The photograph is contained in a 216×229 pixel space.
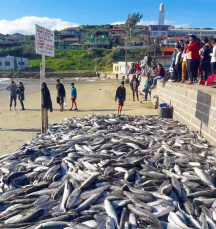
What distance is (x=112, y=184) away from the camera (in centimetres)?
535

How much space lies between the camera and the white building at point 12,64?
275 feet

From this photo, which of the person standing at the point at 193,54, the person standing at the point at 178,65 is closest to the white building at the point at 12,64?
the person standing at the point at 178,65

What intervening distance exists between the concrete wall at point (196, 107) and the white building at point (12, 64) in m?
78.1

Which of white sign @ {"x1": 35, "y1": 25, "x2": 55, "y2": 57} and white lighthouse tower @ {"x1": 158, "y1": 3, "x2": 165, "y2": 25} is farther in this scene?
white lighthouse tower @ {"x1": 158, "y1": 3, "x2": 165, "y2": 25}

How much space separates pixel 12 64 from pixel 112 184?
86.0m

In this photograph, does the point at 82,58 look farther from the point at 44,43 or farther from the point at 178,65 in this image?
the point at 44,43

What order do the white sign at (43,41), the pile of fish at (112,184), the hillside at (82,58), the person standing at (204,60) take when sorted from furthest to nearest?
the hillside at (82,58) < the person standing at (204,60) < the white sign at (43,41) < the pile of fish at (112,184)

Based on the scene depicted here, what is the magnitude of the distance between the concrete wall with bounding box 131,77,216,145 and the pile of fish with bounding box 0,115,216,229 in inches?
19.3

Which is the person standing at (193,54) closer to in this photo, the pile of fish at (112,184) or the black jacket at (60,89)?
the pile of fish at (112,184)

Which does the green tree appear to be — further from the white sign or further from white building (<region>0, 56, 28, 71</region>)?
the white sign

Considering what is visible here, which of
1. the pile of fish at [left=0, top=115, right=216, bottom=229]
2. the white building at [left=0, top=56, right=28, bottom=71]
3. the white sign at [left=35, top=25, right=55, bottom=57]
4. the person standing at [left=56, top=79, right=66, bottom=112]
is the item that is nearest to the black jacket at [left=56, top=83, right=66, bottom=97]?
the person standing at [left=56, top=79, right=66, bottom=112]

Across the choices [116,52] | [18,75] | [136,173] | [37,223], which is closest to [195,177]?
[136,173]

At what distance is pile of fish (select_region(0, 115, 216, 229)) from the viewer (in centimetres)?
432

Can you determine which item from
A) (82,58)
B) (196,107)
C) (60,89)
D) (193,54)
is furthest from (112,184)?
(82,58)
